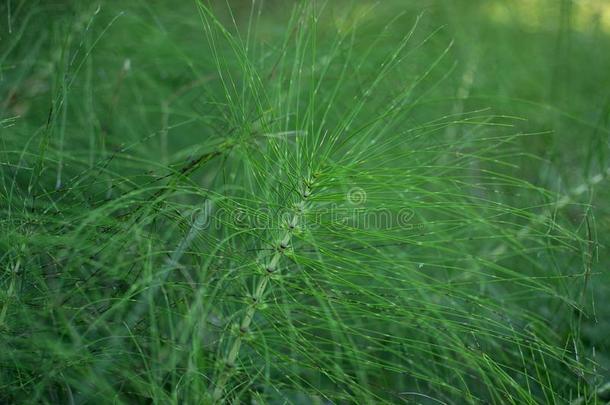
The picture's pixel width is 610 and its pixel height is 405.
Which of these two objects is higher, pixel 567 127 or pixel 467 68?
pixel 467 68

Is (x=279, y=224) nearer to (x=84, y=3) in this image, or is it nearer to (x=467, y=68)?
(x=84, y=3)

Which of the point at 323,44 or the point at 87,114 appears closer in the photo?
the point at 87,114

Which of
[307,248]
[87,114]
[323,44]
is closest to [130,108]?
[87,114]

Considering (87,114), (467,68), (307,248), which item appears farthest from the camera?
(467,68)

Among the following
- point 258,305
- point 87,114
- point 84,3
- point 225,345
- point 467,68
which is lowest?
point 225,345

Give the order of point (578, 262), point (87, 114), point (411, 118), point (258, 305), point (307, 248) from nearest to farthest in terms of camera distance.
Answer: point (258, 305) < point (307, 248) < point (578, 262) < point (87, 114) < point (411, 118)

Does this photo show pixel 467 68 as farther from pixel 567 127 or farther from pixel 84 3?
pixel 84 3
